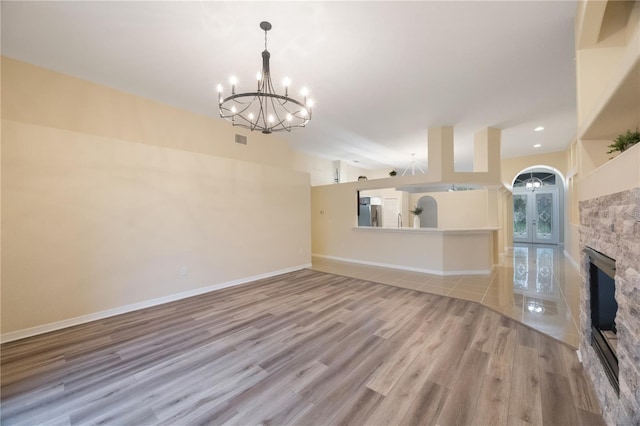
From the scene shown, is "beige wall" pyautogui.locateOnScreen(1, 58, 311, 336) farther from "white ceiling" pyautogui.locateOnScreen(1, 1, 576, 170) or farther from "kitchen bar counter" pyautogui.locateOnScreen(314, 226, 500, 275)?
"kitchen bar counter" pyautogui.locateOnScreen(314, 226, 500, 275)

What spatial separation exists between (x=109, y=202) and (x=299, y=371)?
3.45 m

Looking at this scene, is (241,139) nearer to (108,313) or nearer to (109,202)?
(109,202)

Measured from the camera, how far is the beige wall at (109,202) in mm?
2855

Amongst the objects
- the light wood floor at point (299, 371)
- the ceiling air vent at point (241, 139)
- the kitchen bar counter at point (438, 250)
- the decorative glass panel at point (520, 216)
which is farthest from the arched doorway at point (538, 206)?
the ceiling air vent at point (241, 139)

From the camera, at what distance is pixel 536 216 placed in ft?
33.3

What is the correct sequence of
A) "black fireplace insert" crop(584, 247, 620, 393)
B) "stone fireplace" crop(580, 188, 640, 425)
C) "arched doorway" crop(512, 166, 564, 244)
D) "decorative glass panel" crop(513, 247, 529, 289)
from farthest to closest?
"arched doorway" crop(512, 166, 564, 244), "decorative glass panel" crop(513, 247, 529, 289), "black fireplace insert" crop(584, 247, 620, 393), "stone fireplace" crop(580, 188, 640, 425)

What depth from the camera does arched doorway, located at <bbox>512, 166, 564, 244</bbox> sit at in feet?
31.9

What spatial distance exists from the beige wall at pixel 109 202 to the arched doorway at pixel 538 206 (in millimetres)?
10927

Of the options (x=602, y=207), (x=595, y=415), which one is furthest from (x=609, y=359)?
(x=602, y=207)

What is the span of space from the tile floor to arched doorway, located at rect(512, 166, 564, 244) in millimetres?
3811

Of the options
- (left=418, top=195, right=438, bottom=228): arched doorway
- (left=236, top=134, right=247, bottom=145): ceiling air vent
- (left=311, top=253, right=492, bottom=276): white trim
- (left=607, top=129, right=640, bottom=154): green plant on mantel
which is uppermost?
(left=236, top=134, right=247, bottom=145): ceiling air vent

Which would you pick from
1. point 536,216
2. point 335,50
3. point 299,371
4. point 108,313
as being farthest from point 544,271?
point 108,313

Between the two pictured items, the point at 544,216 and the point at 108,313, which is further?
the point at 544,216

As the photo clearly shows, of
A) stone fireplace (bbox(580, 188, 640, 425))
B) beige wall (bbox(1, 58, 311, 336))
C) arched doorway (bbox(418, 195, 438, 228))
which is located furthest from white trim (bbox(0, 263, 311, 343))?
arched doorway (bbox(418, 195, 438, 228))
